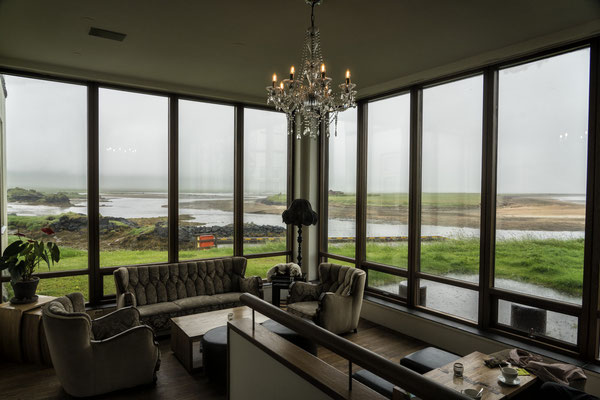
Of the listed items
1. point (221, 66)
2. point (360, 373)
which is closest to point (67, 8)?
point (221, 66)

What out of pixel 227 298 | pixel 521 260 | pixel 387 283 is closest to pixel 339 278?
pixel 387 283

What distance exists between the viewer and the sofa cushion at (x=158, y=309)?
4598 millimetres

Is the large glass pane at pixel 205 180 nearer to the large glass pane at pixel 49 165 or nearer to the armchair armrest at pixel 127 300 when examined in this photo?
the armchair armrest at pixel 127 300

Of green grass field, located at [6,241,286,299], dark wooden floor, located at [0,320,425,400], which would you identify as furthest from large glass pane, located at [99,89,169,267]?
dark wooden floor, located at [0,320,425,400]

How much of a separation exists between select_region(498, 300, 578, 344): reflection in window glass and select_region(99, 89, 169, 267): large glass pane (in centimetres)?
459

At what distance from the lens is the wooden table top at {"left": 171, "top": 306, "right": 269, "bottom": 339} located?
13.2 feet

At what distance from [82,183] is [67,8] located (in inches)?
101

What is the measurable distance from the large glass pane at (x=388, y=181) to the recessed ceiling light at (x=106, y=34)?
11.8 ft

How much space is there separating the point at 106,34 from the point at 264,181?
3.39 m

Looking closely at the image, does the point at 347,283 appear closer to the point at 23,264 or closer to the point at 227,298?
the point at 227,298

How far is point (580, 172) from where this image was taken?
11.7 feet

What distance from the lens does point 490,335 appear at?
4102mm

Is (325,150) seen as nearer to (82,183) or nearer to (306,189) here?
(306,189)

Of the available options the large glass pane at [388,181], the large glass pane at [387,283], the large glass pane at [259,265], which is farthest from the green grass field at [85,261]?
the large glass pane at [388,181]
